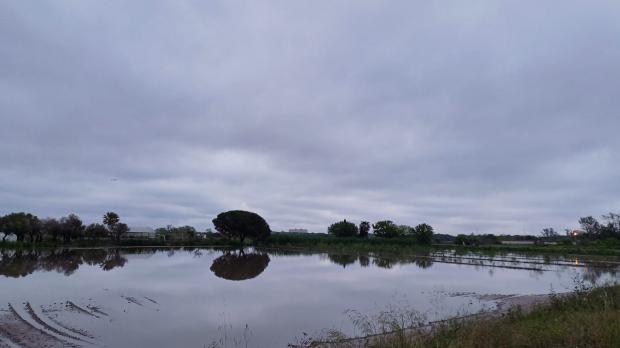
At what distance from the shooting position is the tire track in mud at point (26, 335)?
9680 millimetres

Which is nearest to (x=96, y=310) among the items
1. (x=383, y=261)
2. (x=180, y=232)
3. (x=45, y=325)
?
(x=45, y=325)

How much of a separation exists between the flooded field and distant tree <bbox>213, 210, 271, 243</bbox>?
137ft

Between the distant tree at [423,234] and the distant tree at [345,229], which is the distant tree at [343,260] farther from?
the distant tree at [345,229]

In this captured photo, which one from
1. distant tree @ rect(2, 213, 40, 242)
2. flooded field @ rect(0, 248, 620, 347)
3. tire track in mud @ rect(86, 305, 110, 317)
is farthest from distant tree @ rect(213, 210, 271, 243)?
tire track in mud @ rect(86, 305, 110, 317)

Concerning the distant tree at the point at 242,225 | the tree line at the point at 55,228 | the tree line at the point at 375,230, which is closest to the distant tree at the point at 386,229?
the tree line at the point at 375,230

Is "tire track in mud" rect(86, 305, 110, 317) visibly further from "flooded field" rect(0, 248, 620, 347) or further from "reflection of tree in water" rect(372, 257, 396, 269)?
"reflection of tree in water" rect(372, 257, 396, 269)

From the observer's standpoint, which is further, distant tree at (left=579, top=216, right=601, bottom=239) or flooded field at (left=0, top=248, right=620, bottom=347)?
distant tree at (left=579, top=216, right=601, bottom=239)

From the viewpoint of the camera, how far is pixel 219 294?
1772 cm

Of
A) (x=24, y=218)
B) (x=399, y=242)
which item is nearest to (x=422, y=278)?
(x=399, y=242)

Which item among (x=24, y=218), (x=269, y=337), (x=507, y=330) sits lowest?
(x=269, y=337)

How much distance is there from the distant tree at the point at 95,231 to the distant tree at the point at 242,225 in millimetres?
19207

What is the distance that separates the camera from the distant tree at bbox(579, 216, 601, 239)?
77.5 m

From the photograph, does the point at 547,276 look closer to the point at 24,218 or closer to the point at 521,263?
the point at 521,263

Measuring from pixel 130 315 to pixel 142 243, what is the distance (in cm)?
5694
